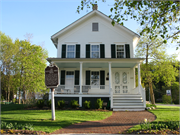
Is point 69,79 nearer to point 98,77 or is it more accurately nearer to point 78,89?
point 78,89

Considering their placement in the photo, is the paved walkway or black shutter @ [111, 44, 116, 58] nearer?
the paved walkway

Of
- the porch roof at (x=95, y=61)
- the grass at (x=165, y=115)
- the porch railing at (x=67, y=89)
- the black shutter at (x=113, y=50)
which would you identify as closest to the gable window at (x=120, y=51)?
the black shutter at (x=113, y=50)

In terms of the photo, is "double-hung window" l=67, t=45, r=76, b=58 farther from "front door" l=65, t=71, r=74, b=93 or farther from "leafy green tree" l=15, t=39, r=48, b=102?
"leafy green tree" l=15, t=39, r=48, b=102

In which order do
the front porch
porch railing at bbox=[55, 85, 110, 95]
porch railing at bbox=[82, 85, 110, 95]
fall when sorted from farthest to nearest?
porch railing at bbox=[82, 85, 110, 95] → the front porch → porch railing at bbox=[55, 85, 110, 95]

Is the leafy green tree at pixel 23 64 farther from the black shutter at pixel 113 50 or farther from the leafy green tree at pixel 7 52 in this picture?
the black shutter at pixel 113 50

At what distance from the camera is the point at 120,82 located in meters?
17.5

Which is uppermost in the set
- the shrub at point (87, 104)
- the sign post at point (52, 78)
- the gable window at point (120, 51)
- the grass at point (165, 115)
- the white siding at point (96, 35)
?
the white siding at point (96, 35)

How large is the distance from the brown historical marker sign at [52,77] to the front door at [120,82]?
9.13m

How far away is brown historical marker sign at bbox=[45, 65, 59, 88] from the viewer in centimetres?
952

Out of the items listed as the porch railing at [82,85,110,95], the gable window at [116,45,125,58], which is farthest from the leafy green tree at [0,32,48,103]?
the gable window at [116,45,125,58]

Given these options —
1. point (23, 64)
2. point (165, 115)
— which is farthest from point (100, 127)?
point (23, 64)

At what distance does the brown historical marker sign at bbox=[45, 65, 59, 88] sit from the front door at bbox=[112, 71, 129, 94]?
913 centimetres

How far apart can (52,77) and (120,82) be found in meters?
9.54

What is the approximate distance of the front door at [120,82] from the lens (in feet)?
56.9
